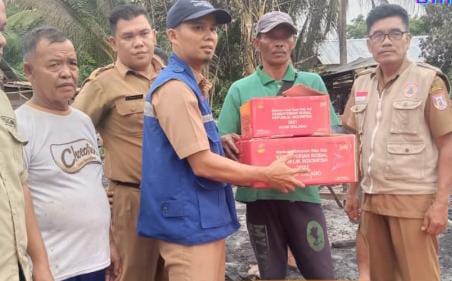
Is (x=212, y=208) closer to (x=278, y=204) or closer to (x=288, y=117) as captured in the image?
(x=288, y=117)

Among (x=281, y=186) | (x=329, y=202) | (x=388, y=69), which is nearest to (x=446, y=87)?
(x=388, y=69)

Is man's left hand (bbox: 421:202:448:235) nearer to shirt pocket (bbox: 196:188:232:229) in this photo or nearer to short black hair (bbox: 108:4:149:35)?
shirt pocket (bbox: 196:188:232:229)

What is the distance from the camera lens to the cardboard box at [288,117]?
2.18 meters

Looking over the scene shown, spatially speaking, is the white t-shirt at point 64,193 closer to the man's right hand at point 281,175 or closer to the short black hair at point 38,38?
the short black hair at point 38,38

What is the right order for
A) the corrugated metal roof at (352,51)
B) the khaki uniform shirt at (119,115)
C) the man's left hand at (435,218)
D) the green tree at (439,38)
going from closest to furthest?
the man's left hand at (435,218), the khaki uniform shirt at (119,115), the green tree at (439,38), the corrugated metal roof at (352,51)

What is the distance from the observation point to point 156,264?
2.78 metres

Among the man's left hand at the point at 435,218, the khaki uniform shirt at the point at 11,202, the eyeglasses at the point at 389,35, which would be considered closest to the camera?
the khaki uniform shirt at the point at 11,202

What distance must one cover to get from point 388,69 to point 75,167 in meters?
1.74

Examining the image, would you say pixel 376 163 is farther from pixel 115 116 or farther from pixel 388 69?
pixel 115 116

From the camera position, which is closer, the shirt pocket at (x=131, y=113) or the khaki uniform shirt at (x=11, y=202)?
the khaki uniform shirt at (x=11, y=202)

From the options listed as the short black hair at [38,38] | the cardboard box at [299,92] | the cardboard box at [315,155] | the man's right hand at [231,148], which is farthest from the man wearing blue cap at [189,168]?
the short black hair at [38,38]

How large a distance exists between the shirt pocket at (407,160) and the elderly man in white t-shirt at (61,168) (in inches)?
59.4

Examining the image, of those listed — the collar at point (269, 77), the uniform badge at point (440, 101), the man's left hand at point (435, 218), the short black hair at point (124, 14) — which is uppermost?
the short black hair at point (124, 14)

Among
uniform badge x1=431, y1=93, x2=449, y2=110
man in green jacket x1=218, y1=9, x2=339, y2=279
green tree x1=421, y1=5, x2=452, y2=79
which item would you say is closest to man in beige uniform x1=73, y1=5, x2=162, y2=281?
man in green jacket x1=218, y1=9, x2=339, y2=279
